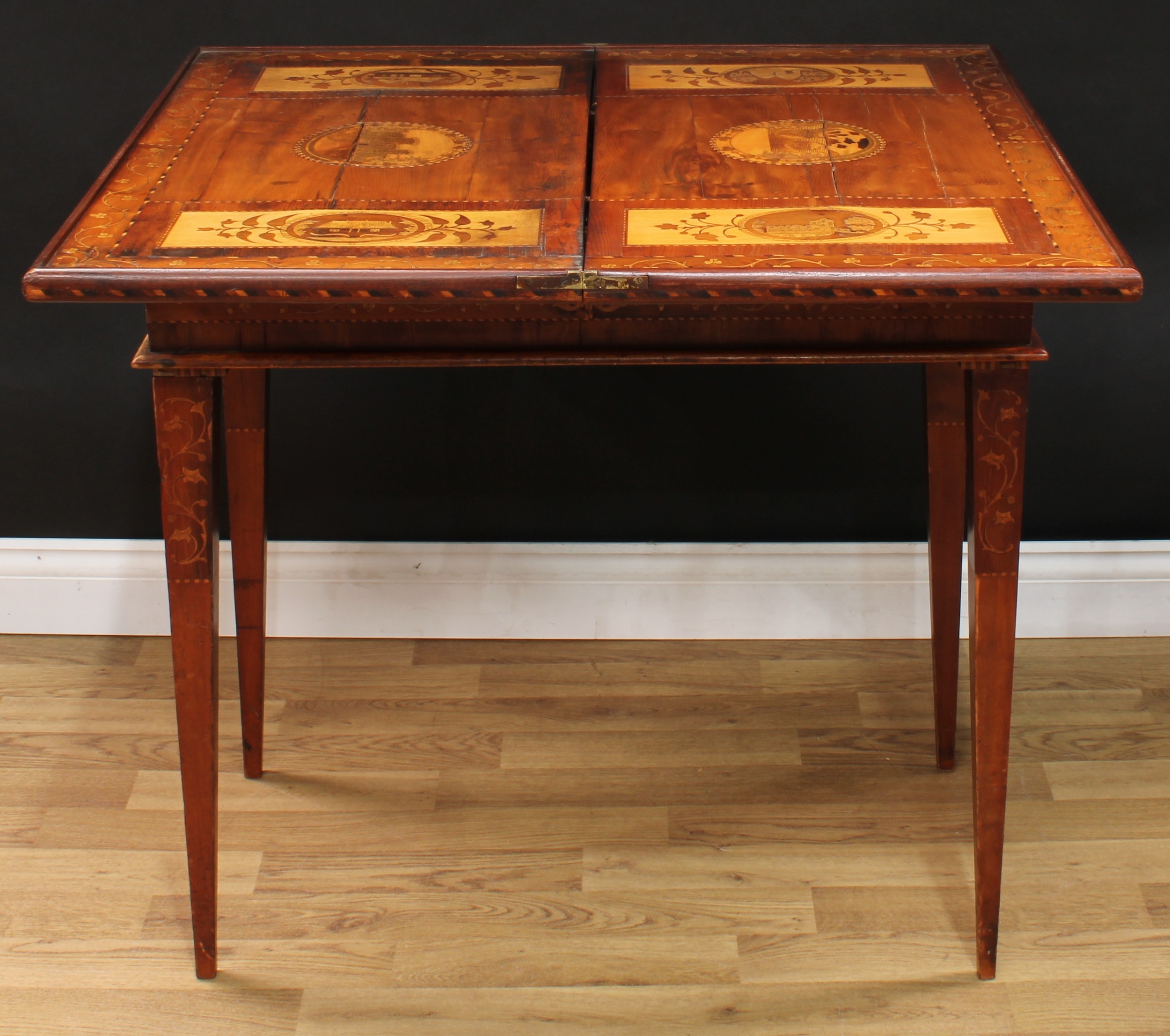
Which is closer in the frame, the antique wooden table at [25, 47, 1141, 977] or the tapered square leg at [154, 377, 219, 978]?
the antique wooden table at [25, 47, 1141, 977]

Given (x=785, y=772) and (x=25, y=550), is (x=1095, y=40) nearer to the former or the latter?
(x=785, y=772)

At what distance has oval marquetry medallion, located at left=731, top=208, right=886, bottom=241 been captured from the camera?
48.7 inches

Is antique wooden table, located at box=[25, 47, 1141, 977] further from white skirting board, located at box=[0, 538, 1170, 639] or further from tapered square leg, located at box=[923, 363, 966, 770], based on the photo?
white skirting board, located at box=[0, 538, 1170, 639]

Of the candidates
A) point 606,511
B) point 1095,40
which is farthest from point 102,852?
point 1095,40

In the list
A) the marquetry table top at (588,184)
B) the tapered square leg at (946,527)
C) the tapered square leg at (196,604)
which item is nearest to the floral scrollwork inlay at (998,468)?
the marquetry table top at (588,184)

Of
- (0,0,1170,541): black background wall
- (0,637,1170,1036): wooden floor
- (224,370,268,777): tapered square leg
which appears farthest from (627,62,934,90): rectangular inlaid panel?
(0,637,1170,1036): wooden floor

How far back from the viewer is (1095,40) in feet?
6.11

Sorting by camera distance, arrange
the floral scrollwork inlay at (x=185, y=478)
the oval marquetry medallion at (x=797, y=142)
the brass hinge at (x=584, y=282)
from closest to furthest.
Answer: the brass hinge at (x=584, y=282)
the floral scrollwork inlay at (x=185, y=478)
the oval marquetry medallion at (x=797, y=142)

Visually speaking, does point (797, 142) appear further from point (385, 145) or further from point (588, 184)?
point (385, 145)

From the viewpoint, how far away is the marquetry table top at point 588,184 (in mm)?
1176

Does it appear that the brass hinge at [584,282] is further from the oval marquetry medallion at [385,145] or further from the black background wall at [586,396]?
the black background wall at [586,396]

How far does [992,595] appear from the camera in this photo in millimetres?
1405

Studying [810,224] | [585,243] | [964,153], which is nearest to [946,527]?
[964,153]

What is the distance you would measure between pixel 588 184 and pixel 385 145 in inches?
10.0
